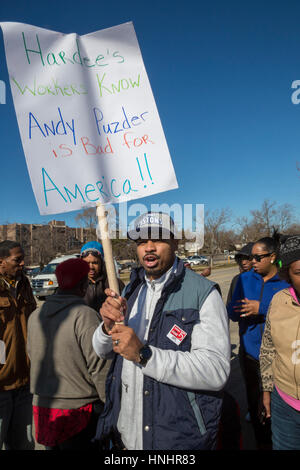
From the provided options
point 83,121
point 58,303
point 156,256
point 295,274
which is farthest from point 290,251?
point 58,303

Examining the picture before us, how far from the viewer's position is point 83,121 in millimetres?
1773

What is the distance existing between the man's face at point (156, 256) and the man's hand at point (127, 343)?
1.80 ft

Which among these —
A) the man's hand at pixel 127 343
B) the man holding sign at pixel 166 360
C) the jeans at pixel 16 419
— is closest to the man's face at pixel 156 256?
the man holding sign at pixel 166 360

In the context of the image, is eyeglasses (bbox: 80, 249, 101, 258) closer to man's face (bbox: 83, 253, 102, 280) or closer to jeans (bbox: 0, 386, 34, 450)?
man's face (bbox: 83, 253, 102, 280)

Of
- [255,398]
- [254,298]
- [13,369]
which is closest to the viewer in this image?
[13,369]

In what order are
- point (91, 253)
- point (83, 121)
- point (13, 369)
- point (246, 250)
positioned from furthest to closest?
point (246, 250), point (91, 253), point (13, 369), point (83, 121)

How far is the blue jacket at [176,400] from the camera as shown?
1.44m

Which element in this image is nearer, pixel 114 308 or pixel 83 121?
pixel 114 308

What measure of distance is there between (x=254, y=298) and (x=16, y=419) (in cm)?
264

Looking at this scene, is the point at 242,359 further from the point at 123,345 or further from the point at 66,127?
the point at 66,127

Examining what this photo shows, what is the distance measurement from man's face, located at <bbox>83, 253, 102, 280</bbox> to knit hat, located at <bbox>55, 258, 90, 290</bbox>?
1.05m

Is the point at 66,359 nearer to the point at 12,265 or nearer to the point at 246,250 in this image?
the point at 12,265

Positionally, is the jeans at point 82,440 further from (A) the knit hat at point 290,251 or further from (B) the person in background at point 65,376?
(A) the knit hat at point 290,251
